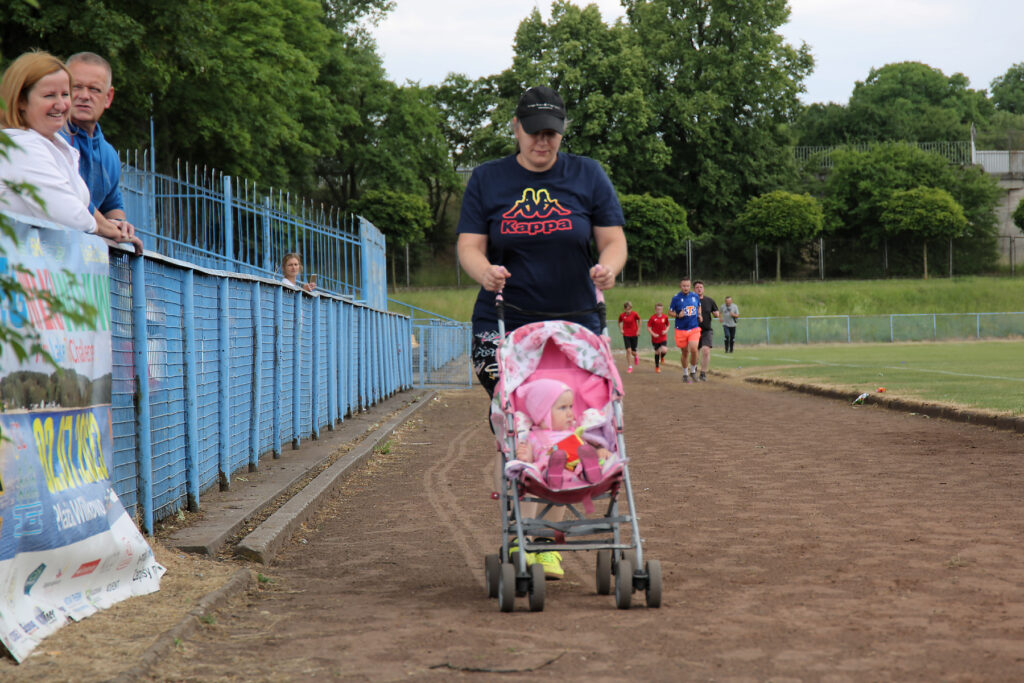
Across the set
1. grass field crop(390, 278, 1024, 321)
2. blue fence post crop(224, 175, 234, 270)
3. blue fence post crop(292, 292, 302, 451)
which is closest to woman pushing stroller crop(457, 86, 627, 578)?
blue fence post crop(292, 292, 302, 451)

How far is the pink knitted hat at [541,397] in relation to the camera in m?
5.29

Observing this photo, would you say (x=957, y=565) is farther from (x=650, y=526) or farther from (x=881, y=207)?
(x=881, y=207)

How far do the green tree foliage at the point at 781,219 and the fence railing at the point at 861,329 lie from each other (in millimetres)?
15905

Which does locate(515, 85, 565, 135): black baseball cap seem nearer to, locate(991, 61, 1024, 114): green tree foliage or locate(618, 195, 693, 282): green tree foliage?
locate(618, 195, 693, 282): green tree foliage

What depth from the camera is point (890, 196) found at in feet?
235

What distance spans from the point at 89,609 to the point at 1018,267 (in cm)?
7363

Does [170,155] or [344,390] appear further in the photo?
[170,155]

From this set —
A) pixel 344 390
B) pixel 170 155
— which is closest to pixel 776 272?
pixel 170 155

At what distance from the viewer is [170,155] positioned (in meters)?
35.8

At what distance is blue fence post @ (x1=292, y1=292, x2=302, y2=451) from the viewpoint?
1107 cm

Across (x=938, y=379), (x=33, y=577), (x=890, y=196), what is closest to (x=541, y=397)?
(x=33, y=577)

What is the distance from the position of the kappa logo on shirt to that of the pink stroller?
1.21 feet

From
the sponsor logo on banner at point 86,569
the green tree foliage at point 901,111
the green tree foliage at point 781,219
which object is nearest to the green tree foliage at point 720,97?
the green tree foliage at point 781,219

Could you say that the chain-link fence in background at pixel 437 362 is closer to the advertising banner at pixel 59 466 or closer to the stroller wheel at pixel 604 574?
the stroller wheel at pixel 604 574
